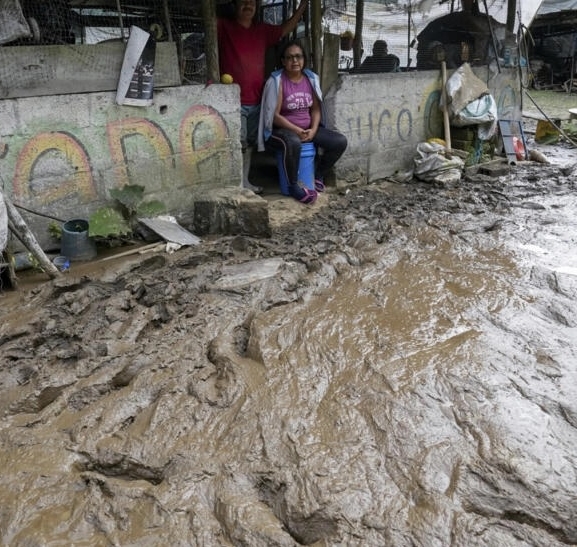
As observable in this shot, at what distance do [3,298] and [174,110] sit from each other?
2.32m

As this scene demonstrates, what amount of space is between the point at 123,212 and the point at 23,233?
44.7 inches

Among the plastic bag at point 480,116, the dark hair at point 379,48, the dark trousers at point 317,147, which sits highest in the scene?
the dark hair at point 379,48

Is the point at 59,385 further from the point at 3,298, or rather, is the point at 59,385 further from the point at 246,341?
the point at 3,298

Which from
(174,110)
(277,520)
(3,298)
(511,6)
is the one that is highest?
(511,6)

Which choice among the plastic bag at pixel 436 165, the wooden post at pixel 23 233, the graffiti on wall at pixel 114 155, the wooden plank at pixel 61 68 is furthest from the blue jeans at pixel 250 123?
the wooden post at pixel 23 233

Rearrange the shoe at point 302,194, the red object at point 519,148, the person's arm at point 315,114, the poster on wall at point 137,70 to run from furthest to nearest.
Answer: the red object at point 519,148 → the person's arm at point 315,114 → the shoe at point 302,194 → the poster on wall at point 137,70

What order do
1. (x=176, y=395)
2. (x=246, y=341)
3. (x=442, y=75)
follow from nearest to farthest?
(x=176, y=395) → (x=246, y=341) → (x=442, y=75)

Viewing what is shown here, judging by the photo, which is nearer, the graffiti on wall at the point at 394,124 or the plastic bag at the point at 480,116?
the graffiti on wall at the point at 394,124

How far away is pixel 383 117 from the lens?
674 centimetres

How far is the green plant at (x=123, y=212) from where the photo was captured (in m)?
4.27

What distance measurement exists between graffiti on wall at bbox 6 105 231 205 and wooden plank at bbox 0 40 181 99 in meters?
0.35

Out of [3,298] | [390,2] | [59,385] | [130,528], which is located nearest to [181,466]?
[130,528]

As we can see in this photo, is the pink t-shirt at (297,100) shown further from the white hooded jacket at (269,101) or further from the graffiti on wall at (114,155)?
the graffiti on wall at (114,155)

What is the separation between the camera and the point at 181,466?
2139mm
